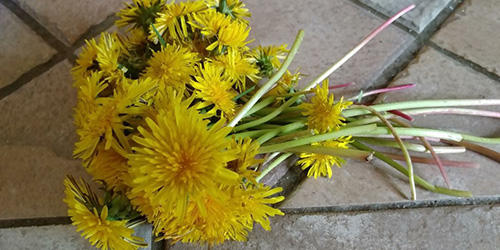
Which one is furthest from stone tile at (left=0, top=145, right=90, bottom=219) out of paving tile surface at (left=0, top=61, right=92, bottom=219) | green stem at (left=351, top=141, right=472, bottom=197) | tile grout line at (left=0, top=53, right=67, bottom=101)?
green stem at (left=351, top=141, right=472, bottom=197)

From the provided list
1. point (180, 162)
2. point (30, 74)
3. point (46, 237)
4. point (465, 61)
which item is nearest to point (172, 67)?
point (180, 162)

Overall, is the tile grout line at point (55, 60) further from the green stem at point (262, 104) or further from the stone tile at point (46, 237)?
the green stem at point (262, 104)

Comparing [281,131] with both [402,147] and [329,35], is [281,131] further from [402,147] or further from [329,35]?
[329,35]

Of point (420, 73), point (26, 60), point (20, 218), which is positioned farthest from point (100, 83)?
point (420, 73)

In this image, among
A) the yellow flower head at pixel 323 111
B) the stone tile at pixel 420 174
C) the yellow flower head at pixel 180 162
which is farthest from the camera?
the stone tile at pixel 420 174

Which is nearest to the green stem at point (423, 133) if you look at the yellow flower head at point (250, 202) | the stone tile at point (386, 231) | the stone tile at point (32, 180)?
the stone tile at point (386, 231)

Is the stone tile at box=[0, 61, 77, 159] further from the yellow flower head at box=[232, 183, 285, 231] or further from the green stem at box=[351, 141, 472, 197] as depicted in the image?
the green stem at box=[351, 141, 472, 197]

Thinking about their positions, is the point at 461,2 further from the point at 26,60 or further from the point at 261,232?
the point at 26,60
